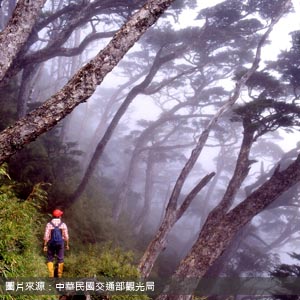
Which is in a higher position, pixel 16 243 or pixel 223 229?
pixel 16 243

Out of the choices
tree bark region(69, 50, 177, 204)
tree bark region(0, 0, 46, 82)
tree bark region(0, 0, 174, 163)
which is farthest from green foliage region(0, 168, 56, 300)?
tree bark region(69, 50, 177, 204)

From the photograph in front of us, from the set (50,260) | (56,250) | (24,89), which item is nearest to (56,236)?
(56,250)

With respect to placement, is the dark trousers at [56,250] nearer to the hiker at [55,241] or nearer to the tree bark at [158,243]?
the hiker at [55,241]

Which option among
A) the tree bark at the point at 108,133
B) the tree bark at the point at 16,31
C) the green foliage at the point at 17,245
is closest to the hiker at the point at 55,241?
the green foliage at the point at 17,245

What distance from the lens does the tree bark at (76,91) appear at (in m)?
4.26

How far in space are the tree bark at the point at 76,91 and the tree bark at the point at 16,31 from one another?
63.1 inches

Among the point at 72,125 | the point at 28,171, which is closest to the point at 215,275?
the point at 28,171

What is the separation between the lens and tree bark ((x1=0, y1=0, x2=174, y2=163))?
426cm

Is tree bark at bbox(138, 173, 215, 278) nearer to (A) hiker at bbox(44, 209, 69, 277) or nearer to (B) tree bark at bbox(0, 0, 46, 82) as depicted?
(A) hiker at bbox(44, 209, 69, 277)

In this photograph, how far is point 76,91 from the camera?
4.47m

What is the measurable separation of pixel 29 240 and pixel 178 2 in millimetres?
11872

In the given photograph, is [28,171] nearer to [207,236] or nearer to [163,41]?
[207,236]

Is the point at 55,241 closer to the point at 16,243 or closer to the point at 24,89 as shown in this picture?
the point at 16,243

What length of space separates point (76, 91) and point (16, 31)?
2.07 m
